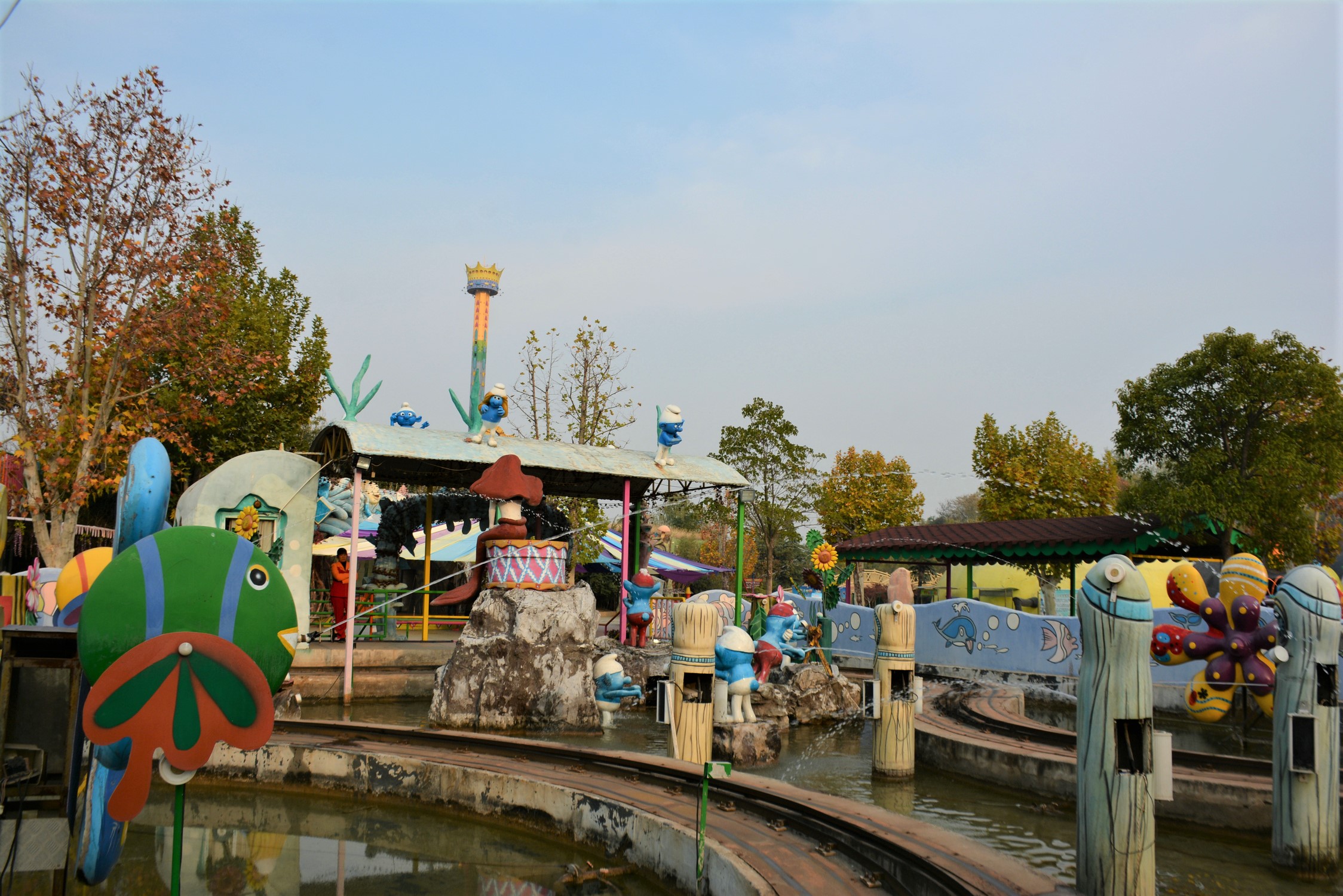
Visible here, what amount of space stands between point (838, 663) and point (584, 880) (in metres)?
13.1

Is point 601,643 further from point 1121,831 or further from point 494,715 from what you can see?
point 1121,831

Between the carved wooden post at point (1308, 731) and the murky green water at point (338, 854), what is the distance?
169 inches

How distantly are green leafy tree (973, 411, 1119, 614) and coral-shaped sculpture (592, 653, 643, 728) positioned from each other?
66.3ft

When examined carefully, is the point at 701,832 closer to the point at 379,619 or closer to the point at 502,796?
the point at 502,796

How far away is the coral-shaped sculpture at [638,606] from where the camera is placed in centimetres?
1725

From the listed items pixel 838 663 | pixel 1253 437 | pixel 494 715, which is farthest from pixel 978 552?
pixel 494 715

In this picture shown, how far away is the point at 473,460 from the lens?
15633 mm

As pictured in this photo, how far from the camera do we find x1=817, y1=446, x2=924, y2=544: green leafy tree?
35.4 metres

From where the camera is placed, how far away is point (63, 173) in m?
14.6

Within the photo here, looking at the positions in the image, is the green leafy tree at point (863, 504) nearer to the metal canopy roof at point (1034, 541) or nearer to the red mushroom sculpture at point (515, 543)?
the metal canopy roof at point (1034, 541)

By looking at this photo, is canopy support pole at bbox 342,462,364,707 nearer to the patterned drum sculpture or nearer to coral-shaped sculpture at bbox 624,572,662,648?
the patterned drum sculpture

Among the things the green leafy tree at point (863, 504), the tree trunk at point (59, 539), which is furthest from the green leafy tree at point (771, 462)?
the tree trunk at point (59, 539)

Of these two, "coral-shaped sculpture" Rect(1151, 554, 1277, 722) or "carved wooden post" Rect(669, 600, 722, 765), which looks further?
"coral-shaped sculpture" Rect(1151, 554, 1277, 722)

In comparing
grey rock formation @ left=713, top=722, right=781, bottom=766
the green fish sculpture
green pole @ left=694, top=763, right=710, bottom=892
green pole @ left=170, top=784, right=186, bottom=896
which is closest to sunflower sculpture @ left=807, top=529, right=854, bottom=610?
grey rock formation @ left=713, top=722, right=781, bottom=766
